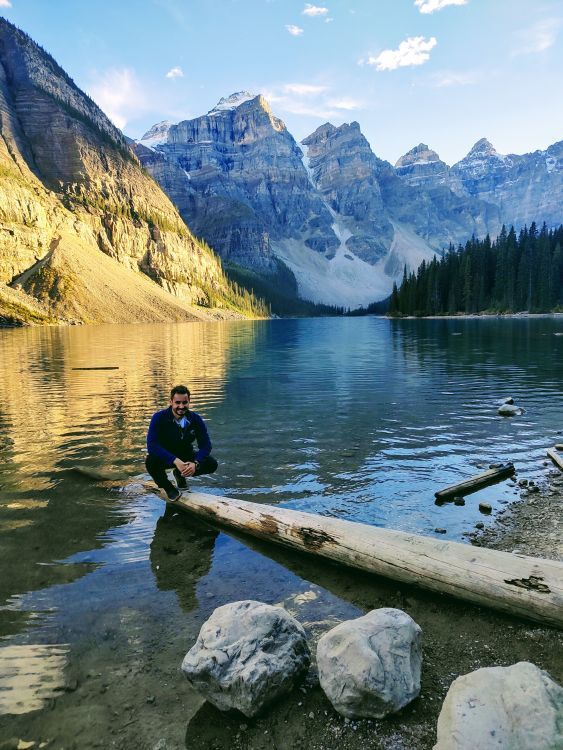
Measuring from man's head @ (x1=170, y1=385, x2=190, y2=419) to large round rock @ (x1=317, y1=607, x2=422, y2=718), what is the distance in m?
6.49

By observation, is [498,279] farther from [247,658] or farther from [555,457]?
[247,658]

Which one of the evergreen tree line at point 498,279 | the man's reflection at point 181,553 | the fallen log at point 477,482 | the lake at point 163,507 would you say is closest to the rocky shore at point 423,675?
the lake at point 163,507

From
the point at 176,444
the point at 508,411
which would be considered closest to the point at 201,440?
the point at 176,444

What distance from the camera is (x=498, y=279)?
448 ft

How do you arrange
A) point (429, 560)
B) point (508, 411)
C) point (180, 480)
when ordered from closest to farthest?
1. point (429, 560)
2. point (180, 480)
3. point (508, 411)

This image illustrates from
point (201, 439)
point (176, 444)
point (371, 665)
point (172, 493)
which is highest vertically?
point (201, 439)

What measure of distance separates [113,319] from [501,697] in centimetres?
14815

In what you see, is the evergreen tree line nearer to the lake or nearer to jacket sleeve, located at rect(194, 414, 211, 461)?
the lake

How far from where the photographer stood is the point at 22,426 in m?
20.1

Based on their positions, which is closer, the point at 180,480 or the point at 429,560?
the point at 429,560

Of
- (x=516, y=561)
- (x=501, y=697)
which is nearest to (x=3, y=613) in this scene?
(x=501, y=697)

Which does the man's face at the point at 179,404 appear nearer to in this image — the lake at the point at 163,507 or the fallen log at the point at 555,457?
the lake at the point at 163,507

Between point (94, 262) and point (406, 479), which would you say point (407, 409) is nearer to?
point (406, 479)

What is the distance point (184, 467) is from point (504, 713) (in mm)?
7772
